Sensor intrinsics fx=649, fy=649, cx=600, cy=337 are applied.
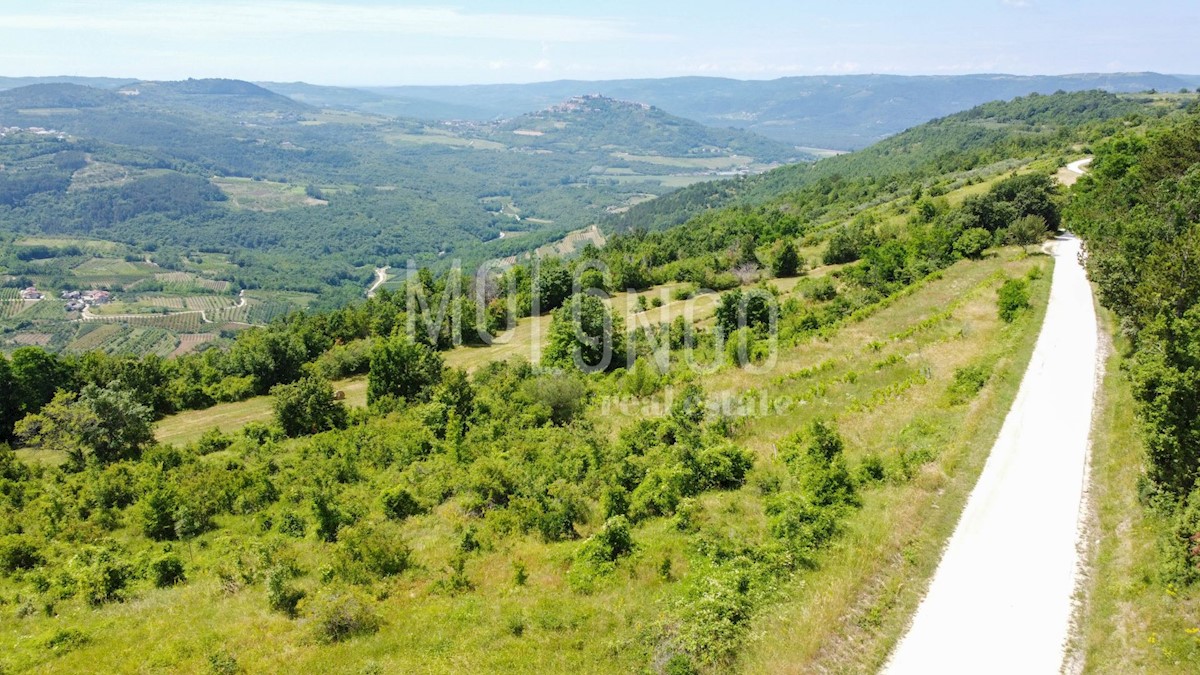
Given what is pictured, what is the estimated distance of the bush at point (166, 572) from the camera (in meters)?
21.3

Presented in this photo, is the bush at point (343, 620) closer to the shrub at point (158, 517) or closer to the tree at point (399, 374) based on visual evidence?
the shrub at point (158, 517)

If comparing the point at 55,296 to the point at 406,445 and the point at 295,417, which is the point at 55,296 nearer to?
the point at 295,417

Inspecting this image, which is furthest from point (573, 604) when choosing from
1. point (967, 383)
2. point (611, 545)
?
point (967, 383)

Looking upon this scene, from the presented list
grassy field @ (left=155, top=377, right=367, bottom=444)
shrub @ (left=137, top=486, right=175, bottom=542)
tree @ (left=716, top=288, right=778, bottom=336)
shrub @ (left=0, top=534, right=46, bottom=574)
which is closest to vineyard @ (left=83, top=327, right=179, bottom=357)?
→ grassy field @ (left=155, top=377, right=367, bottom=444)

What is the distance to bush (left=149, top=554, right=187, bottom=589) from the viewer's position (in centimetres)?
2128

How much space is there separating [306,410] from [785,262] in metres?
49.8

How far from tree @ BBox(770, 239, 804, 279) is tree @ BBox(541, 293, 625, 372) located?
2992cm

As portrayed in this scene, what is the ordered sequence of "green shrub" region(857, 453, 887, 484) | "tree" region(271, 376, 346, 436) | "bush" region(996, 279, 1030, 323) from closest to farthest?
"green shrub" region(857, 453, 887, 484) → "bush" region(996, 279, 1030, 323) → "tree" region(271, 376, 346, 436)

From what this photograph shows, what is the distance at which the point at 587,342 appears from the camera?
4572 centimetres

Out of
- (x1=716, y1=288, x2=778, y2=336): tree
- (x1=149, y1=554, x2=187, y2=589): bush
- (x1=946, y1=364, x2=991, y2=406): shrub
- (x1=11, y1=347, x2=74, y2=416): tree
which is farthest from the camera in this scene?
(x1=716, y1=288, x2=778, y2=336): tree

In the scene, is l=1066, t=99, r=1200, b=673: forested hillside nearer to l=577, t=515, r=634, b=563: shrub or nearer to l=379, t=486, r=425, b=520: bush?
l=577, t=515, r=634, b=563: shrub

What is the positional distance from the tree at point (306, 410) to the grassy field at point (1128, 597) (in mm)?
39912

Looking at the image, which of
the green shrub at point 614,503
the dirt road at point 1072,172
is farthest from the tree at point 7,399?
the dirt road at point 1072,172

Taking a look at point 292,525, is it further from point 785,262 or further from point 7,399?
point 785,262
